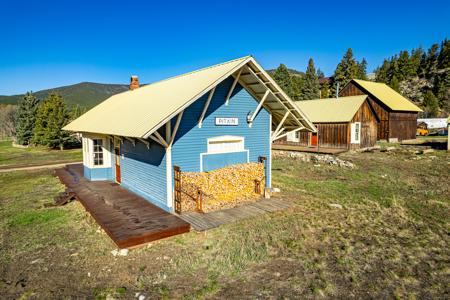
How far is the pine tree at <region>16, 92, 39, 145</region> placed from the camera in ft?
139

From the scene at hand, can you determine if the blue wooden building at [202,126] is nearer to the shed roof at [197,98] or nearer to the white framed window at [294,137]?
the shed roof at [197,98]

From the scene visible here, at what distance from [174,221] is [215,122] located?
4.00 metres

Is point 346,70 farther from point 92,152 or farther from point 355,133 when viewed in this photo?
point 92,152

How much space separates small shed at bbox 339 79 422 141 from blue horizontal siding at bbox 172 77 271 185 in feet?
88.5

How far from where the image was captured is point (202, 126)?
394 inches

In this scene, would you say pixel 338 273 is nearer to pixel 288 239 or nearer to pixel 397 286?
pixel 397 286

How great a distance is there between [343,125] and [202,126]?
20.7 metres

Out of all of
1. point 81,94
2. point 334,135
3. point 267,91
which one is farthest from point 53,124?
point 81,94

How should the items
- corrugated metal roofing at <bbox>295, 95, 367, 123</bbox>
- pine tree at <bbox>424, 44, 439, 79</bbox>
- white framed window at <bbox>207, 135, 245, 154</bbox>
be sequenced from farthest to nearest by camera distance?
1. pine tree at <bbox>424, 44, 439, 79</bbox>
2. corrugated metal roofing at <bbox>295, 95, 367, 123</bbox>
3. white framed window at <bbox>207, 135, 245, 154</bbox>

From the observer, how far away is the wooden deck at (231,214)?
841 cm

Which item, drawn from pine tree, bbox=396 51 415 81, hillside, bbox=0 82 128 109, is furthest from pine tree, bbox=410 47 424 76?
hillside, bbox=0 82 128 109

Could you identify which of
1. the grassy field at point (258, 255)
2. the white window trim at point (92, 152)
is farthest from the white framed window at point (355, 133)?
the white window trim at point (92, 152)

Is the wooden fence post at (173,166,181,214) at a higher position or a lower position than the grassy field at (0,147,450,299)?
higher

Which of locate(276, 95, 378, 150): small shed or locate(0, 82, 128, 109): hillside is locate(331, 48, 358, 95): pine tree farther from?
locate(0, 82, 128, 109): hillside
